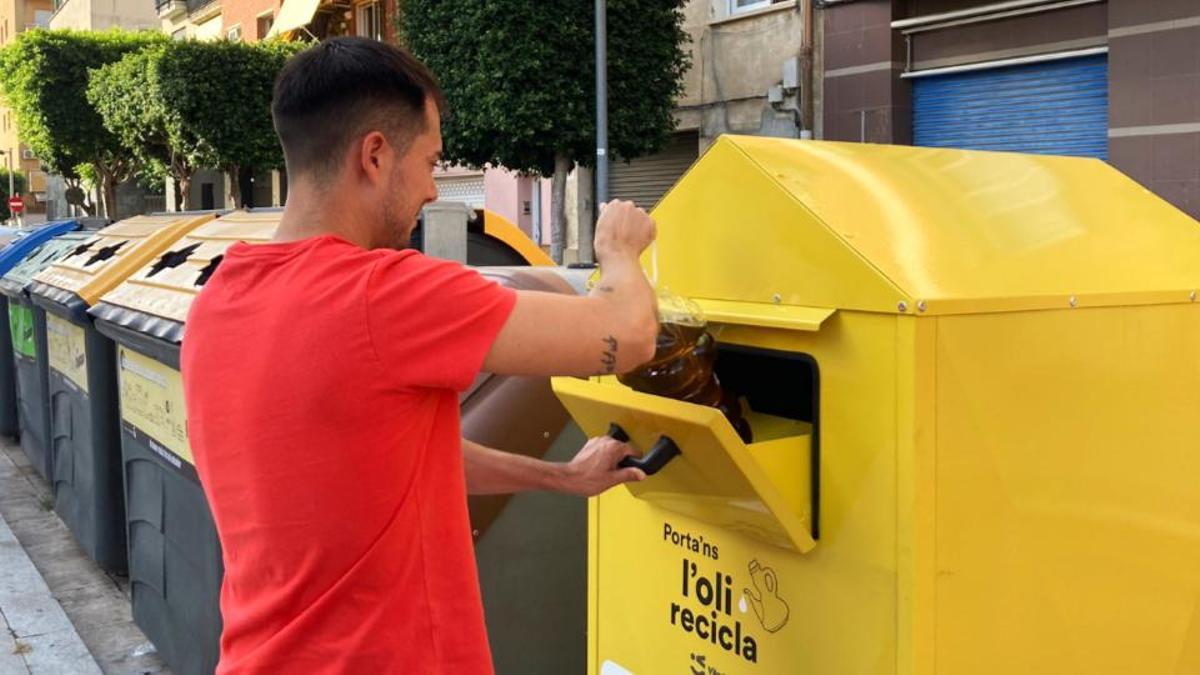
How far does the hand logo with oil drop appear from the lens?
6.25 feet

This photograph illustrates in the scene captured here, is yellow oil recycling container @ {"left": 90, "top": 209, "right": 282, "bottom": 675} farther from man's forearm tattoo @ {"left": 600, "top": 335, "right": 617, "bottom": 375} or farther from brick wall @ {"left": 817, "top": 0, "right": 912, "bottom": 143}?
brick wall @ {"left": 817, "top": 0, "right": 912, "bottom": 143}

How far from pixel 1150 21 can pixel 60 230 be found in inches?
339

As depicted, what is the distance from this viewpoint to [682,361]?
1918 millimetres

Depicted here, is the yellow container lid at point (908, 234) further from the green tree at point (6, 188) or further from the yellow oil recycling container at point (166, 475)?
the green tree at point (6, 188)

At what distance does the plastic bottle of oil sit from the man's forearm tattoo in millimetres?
358

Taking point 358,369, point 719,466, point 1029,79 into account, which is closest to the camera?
point 358,369

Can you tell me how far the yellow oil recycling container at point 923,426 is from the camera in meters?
1.69

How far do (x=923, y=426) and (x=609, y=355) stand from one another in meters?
0.48

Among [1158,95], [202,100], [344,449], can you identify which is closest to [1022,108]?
[1158,95]

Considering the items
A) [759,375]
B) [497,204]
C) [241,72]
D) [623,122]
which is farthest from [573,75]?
[759,375]

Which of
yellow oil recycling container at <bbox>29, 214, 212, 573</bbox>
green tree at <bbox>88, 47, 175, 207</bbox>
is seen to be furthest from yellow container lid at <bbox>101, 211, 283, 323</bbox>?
green tree at <bbox>88, 47, 175, 207</bbox>

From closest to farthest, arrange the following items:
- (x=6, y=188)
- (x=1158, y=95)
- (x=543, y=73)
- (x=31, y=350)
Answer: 1. (x=31, y=350)
2. (x=1158, y=95)
3. (x=543, y=73)
4. (x=6, y=188)

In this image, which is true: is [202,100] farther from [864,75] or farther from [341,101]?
[341,101]

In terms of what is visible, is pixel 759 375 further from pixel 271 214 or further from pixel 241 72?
pixel 241 72
